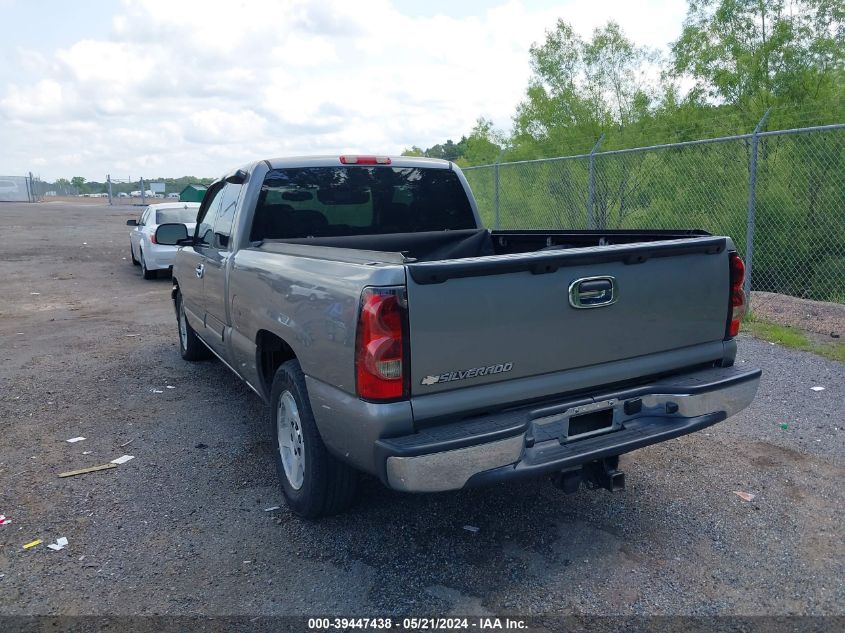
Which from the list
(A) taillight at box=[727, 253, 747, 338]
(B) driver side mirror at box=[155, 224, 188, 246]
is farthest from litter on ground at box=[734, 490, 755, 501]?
(B) driver side mirror at box=[155, 224, 188, 246]

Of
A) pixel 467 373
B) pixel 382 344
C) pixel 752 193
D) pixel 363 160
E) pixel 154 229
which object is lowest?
pixel 467 373

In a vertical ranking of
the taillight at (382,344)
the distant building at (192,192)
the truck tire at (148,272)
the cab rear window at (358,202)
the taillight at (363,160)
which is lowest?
the truck tire at (148,272)

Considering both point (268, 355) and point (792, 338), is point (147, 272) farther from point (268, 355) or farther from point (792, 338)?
point (792, 338)

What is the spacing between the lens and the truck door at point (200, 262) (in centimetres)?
566

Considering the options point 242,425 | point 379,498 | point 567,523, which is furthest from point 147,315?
point 567,523

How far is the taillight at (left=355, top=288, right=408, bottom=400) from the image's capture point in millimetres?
2857

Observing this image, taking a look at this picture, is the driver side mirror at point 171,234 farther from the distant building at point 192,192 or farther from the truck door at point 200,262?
the distant building at point 192,192

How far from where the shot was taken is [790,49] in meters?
15.0

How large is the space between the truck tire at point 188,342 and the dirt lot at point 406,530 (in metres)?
1.25

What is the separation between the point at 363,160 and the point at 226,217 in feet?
3.67

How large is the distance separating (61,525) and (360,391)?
2067 mm

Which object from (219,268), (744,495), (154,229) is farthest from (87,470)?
(154,229)

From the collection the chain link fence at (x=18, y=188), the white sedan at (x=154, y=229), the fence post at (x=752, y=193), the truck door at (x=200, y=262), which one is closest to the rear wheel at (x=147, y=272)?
the white sedan at (x=154, y=229)

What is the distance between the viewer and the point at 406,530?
365 cm
